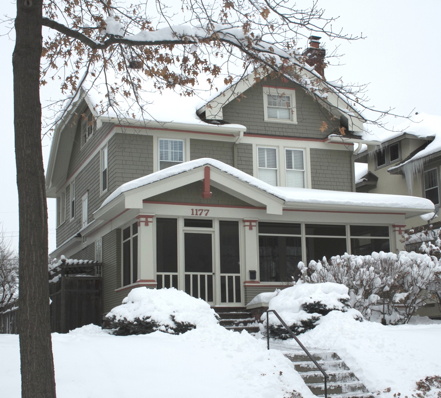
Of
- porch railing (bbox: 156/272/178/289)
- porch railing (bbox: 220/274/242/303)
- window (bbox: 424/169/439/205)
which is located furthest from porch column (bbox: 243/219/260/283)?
window (bbox: 424/169/439/205)

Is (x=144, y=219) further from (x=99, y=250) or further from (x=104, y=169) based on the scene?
(x=99, y=250)

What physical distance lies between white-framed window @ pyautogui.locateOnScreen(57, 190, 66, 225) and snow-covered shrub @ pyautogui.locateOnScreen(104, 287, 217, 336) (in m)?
14.4

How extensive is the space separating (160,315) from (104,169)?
9061mm

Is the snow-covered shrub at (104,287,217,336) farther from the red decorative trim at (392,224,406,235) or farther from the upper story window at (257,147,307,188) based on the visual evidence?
the red decorative trim at (392,224,406,235)

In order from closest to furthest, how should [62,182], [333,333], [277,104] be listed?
[333,333] → [277,104] → [62,182]

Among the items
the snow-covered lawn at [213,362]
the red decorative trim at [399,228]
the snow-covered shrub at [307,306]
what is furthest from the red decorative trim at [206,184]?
the red decorative trim at [399,228]

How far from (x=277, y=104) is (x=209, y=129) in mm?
3053

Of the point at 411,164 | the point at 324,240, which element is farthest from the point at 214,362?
the point at 411,164

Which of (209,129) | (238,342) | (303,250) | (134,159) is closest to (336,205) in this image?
(303,250)

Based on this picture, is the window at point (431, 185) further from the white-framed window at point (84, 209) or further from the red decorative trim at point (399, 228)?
the white-framed window at point (84, 209)

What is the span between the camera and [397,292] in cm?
1561

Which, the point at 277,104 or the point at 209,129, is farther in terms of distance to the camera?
the point at 277,104

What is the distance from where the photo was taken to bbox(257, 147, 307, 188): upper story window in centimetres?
2130

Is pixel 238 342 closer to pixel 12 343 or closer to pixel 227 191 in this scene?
pixel 12 343
